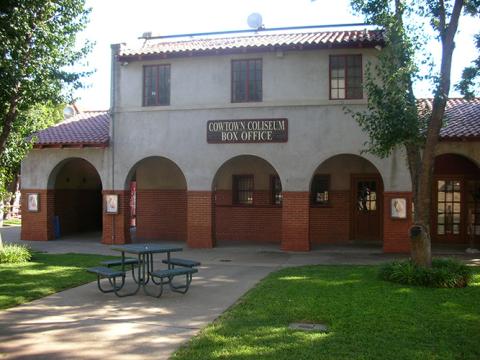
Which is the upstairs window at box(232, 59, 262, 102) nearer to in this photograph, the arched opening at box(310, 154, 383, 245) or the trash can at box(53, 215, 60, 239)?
the arched opening at box(310, 154, 383, 245)

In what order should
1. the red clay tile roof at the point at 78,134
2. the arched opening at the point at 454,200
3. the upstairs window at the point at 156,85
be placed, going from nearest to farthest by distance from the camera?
the upstairs window at the point at 156,85
the arched opening at the point at 454,200
the red clay tile roof at the point at 78,134

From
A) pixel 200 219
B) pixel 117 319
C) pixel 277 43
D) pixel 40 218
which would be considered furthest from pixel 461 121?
pixel 40 218

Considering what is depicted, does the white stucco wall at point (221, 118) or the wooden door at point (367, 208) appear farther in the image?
the wooden door at point (367, 208)

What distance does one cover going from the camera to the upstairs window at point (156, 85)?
1719 cm

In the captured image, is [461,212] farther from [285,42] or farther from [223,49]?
[223,49]

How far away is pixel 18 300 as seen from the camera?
28.9ft

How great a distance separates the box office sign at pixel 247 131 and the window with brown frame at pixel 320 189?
2.99 m

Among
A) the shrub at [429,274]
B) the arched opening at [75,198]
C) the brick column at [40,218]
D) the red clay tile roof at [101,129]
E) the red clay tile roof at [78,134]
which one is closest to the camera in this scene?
the shrub at [429,274]

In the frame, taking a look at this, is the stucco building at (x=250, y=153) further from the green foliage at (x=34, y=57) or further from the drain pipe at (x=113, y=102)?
the green foliage at (x=34, y=57)

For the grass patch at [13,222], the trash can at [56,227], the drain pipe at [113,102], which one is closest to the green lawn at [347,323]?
the drain pipe at [113,102]

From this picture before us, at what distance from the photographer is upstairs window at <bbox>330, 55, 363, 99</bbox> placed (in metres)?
15.6

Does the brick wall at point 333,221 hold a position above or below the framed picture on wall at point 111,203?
below

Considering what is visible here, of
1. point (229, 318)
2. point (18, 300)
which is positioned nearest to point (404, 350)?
point (229, 318)

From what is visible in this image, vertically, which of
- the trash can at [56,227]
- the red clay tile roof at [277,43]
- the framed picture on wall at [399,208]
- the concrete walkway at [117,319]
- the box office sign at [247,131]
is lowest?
the concrete walkway at [117,319]
